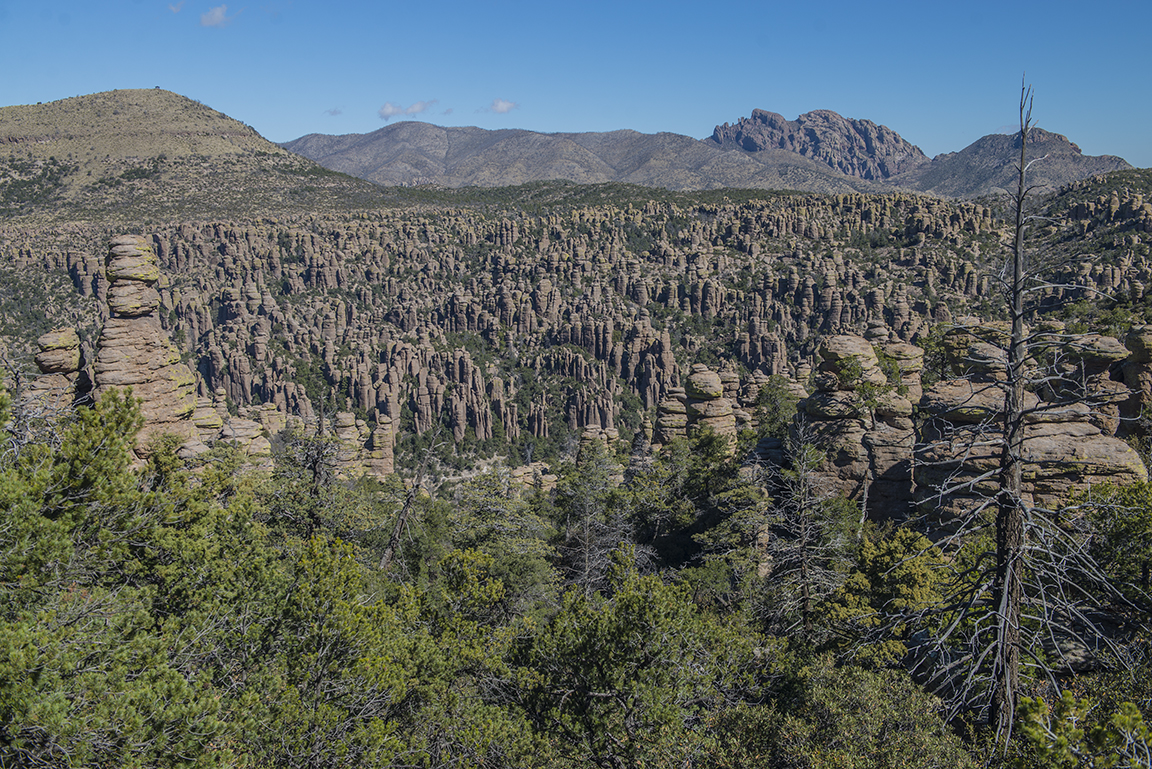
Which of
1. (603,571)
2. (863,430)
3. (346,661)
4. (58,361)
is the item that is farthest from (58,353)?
(863,430)

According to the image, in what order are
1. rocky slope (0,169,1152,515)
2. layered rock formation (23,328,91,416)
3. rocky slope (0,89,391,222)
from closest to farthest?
layered rock formation (23,328,91,416) < rocky slope (0,169,1152,515) < rocky slope (0,89,391,222)

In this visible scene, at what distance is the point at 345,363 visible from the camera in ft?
398

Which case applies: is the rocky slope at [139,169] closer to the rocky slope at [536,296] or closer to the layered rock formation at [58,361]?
the rocky slope at [536,296]

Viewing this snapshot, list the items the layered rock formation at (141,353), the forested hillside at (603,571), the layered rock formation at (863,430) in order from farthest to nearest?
the layered rock formation at (863,430), the layered rock formation at (141,353), the forested hillside at (603,571)

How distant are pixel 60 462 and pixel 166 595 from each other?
288cm

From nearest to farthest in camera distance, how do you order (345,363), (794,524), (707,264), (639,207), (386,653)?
(386,653)
(794,524)
(345,363)
(707,264)
(639,207)

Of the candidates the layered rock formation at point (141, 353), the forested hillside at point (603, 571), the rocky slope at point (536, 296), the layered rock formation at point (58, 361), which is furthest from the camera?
the rocky slope at point (536, 296)

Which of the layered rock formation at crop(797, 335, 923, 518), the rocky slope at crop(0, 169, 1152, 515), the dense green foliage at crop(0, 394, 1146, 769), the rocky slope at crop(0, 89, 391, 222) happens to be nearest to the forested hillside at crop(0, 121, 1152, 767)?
the dense green foliage at crop(0, 394, 1146, 769)

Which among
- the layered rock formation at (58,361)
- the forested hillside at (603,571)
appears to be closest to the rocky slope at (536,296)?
the forested hillside at (603,571)

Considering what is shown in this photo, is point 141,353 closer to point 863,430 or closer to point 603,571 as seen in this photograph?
point 603,571

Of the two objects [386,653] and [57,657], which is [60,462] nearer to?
[57,657]

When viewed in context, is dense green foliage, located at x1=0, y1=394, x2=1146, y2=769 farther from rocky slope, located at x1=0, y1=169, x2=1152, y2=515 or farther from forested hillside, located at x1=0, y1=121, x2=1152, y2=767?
rocky slope, located at x1=0, y1=169, x2=1152, y2=515

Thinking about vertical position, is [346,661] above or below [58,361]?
below

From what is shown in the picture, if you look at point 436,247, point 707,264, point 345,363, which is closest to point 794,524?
point 345,363
